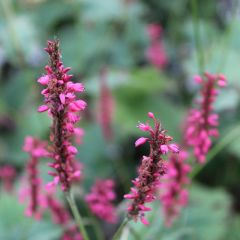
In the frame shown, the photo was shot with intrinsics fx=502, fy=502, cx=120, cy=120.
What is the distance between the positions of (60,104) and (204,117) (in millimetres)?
883

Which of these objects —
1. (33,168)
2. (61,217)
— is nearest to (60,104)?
(33,168)

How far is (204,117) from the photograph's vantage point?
2.38m

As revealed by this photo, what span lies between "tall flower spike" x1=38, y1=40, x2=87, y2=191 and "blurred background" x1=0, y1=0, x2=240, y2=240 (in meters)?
1.08

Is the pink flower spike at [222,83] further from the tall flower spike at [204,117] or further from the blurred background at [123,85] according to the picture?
the blurred background at [123,85]

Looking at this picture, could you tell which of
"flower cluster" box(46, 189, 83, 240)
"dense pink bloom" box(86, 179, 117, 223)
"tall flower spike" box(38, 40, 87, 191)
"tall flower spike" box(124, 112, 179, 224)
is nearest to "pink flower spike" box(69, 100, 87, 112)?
"tall flower spike" box(38, 40, 87, 191)

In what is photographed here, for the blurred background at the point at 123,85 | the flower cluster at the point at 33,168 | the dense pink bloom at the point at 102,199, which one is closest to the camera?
the flower cluster at the point at 33,168

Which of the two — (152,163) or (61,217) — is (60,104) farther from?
(61,217)

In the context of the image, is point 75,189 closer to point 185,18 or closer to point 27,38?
point 27,38

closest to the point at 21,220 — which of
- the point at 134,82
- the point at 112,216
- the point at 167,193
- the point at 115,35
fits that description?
the point at 112,216

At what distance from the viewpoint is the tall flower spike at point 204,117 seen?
2.31 metres

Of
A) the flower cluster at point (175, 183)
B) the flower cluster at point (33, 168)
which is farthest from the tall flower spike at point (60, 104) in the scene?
the flower cluster at point (175, 183)

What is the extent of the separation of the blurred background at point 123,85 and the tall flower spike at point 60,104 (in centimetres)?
108

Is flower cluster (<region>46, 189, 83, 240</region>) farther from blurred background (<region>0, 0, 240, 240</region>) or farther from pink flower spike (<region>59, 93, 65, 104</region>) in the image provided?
pink flower spike (<region>59, 93, 65, 104</region>)

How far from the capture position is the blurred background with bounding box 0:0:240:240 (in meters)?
3.66
